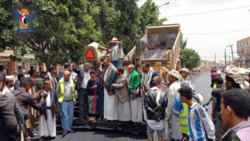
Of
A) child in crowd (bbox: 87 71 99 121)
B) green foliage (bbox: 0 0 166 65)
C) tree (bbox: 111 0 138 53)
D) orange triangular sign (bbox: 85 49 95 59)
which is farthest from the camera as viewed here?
tree (bbox: 111 0 138 53)

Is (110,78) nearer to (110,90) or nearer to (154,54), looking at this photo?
(110,90)

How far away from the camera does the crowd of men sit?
2.72 metres

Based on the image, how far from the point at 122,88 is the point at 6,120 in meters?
3.13

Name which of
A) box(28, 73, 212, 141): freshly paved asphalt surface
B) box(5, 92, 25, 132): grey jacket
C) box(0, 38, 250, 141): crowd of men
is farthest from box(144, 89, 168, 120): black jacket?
box(5, 92, 25, 132): grey jacket

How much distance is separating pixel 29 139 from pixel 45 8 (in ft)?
19.5

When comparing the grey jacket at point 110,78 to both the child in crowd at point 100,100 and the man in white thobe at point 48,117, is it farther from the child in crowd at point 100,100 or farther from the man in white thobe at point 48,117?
the man in white thobe at point 48,117

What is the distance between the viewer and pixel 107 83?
5.60m

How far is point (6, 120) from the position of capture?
2641mm

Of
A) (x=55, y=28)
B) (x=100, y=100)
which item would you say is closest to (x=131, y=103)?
(x=100, y=100)

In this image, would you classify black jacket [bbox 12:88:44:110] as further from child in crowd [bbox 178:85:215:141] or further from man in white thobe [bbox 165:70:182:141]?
child in crowd [bbox 178:85:215:141]

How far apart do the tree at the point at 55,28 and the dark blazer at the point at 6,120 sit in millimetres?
6429

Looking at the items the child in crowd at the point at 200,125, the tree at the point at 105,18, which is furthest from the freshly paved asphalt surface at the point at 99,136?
the tree at the point at 105,18

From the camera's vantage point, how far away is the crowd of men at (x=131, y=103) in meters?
2.72

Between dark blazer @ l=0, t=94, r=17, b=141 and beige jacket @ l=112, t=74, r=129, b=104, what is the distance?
9.53 ft
